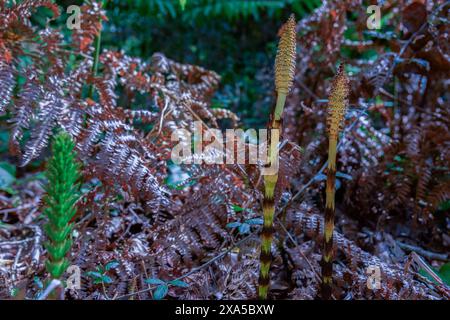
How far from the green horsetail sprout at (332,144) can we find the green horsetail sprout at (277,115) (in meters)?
0.09

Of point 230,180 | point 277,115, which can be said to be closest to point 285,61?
point 277,115

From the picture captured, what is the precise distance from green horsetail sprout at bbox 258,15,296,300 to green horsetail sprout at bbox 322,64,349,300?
9 cm

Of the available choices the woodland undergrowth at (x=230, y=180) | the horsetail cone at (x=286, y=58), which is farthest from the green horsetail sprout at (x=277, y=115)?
the woodland undergrowth at (x=230, y=180)

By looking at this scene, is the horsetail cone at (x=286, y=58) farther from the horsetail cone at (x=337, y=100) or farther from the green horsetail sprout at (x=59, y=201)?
the green horsetail sprout at (x=59, y=201)

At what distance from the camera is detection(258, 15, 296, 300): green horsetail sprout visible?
1.00 meters

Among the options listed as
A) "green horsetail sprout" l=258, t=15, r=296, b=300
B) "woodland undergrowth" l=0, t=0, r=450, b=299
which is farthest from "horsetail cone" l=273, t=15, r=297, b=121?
"woodland undergrowth" l=0, t=0, r=450, b=299

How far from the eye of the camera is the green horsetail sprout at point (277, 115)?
998 mm

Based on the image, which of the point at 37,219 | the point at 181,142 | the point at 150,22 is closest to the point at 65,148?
the point at 181,142

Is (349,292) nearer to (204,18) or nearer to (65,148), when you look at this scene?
(65,148)

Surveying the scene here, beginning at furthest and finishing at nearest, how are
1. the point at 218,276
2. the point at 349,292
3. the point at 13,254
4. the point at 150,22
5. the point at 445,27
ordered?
1. the point at 150,22
2. the point at 445,27
3. the point at 13,254
4. the point at 218,276
5. the point at 349,292

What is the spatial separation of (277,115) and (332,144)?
0.13 metres

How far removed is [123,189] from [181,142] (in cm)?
31

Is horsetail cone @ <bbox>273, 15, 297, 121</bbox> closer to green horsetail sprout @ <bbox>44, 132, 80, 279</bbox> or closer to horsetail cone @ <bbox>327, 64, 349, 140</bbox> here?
horsetail cone @ <bbox>327, 64, 349, 140</bbox>
